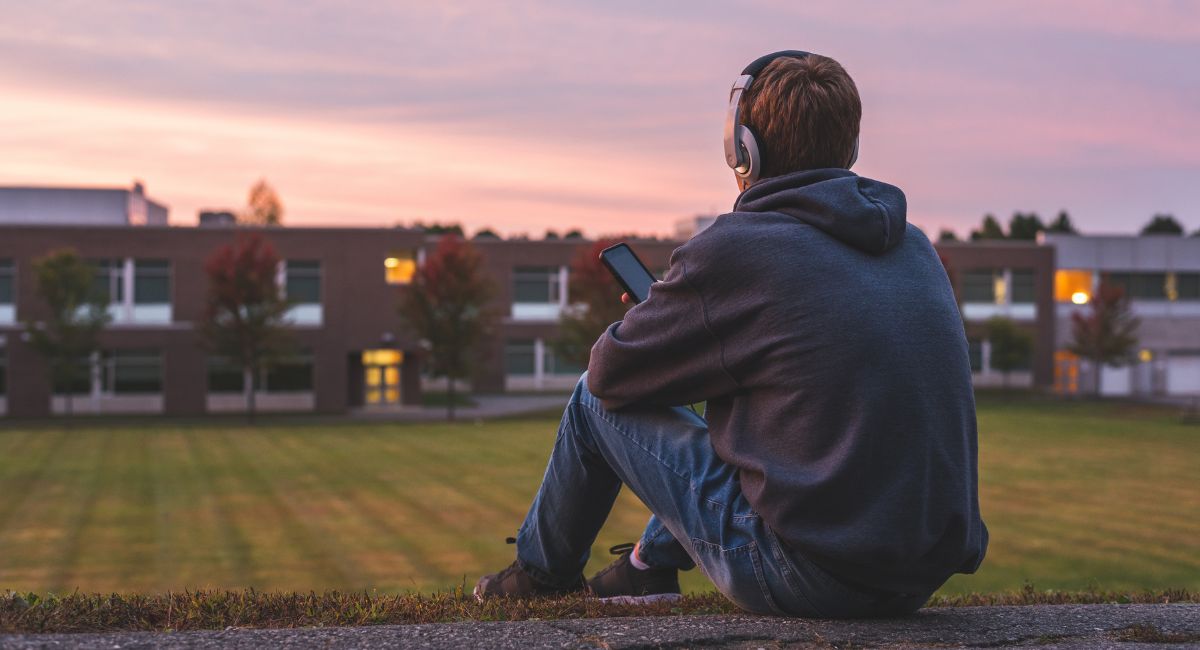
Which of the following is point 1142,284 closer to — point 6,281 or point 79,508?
point 6,281

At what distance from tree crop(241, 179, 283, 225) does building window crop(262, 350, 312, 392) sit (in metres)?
47.4

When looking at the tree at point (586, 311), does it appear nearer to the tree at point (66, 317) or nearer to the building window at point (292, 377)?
the building window at point (292, 377)

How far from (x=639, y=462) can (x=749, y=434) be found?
1.30 feet

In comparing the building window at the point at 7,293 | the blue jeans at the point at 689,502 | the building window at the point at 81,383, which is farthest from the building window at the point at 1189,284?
the blue jeans at the point at 689,502

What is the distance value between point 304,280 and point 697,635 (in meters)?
47.6

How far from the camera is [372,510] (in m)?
20.9

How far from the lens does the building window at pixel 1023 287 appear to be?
2576 inches

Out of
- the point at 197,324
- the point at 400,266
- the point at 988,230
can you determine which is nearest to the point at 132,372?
the point at 197,324

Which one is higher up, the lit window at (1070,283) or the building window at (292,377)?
the lit window at (1070,283)

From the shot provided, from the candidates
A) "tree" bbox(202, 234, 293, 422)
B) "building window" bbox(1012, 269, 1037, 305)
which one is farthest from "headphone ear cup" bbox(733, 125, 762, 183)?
"building window" bbox(1012, 269, 1037, 305)

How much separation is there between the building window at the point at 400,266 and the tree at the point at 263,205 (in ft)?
149

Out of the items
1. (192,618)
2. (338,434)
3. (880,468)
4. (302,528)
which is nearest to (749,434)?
(880,468)

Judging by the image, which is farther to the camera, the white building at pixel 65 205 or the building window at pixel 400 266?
the white building at pixel 65 205

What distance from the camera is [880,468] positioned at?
2711 mm
